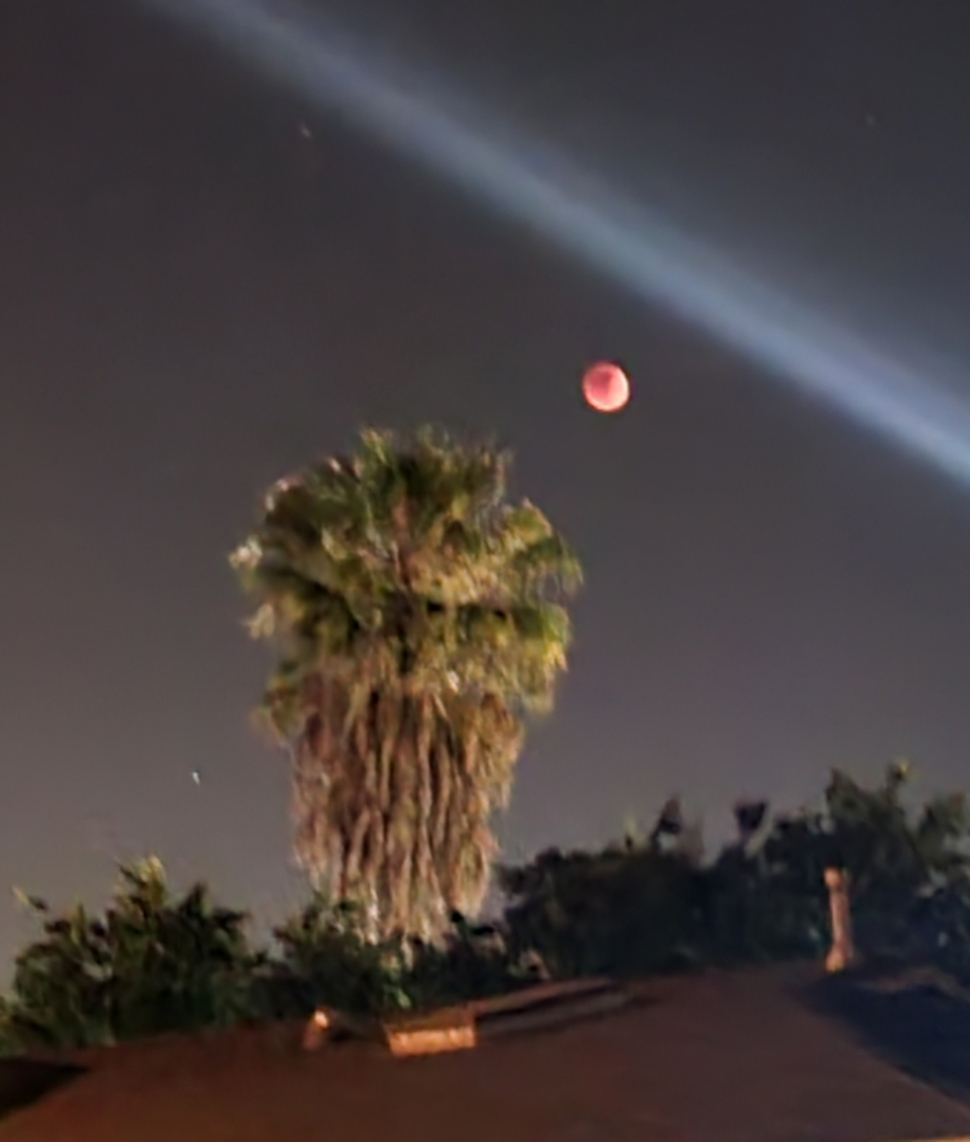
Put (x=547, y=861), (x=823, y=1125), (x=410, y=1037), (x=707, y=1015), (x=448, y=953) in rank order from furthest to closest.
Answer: (x=547, y=861) → (x=448, y=953) → (x=707, y=1015) → (x=410, y=1037) → (x=823, y=1125)

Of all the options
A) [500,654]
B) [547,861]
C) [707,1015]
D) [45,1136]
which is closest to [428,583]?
[500,654]

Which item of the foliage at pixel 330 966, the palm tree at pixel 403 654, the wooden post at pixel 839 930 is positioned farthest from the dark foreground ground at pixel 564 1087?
the palm tree at pixel 403 654

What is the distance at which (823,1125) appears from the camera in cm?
802

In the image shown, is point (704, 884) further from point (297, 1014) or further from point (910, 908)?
point (297, 1014)

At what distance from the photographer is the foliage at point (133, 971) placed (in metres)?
11.3

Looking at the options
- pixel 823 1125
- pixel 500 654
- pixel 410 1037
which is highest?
pixel 500 654

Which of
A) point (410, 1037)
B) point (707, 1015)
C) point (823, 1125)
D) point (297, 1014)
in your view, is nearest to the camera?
point (823, 1125)

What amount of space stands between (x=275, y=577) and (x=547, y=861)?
346 centimetres

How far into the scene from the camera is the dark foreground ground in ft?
26.9

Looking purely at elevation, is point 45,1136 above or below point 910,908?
below

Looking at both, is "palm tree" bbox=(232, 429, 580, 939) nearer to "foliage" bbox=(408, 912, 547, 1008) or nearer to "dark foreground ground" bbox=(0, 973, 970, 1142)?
"foliage" bbox=(408, 912, 547, 1008)

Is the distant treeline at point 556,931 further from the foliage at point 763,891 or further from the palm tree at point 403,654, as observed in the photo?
the palm tree at point 403,654

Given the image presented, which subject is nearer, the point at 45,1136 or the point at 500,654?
the point at 45,1136

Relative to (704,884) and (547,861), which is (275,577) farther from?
(704,884)
